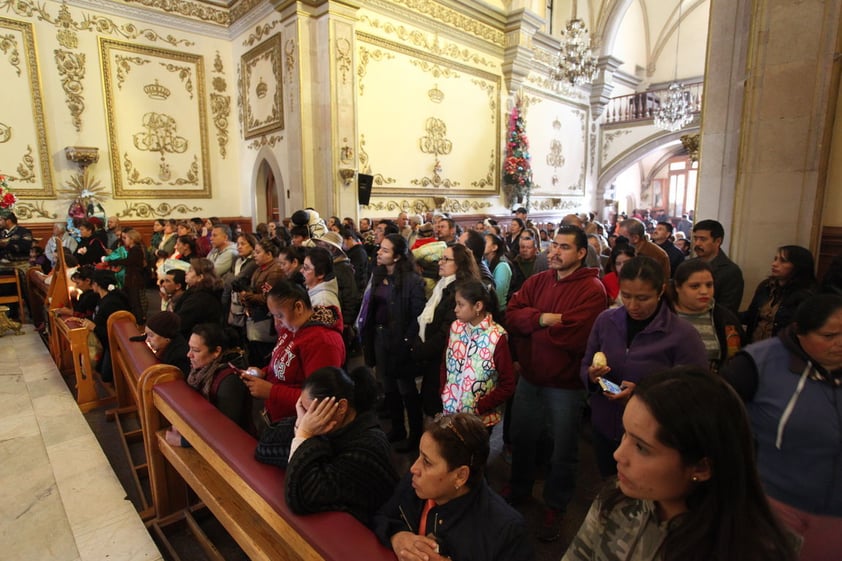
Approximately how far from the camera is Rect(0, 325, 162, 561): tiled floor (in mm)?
2201

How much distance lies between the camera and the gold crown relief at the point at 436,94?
368 inches

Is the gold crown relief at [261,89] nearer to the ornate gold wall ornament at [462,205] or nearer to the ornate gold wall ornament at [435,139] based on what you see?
the ornate gold wall ornament at [435,139]

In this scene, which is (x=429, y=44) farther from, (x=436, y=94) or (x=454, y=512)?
(x=454, y=512)

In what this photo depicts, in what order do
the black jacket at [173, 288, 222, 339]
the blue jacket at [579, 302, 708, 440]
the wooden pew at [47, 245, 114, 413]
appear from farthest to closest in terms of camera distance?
the wooden pew at [47, 245, 114, 413] → the black jacket at [173, 288, 222, 339] → the blue jacket at [579, 302, 708, 440]

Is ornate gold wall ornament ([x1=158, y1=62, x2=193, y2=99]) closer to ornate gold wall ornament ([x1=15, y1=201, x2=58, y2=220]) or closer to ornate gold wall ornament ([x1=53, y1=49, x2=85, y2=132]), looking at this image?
ornate gold wall ornament ([x1=53, y1=49, x2=85, y2=132])

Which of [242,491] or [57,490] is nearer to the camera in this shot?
[242,491]

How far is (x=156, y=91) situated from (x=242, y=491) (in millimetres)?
9774

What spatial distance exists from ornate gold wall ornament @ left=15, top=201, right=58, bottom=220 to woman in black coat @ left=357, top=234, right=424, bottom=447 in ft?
26.0

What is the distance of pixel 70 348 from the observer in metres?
4.04

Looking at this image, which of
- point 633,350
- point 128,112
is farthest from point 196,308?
point 128,112

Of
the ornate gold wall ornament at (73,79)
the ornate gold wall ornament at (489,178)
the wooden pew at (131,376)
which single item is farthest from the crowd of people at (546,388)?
the ornate gold wall ornament at (489,178)

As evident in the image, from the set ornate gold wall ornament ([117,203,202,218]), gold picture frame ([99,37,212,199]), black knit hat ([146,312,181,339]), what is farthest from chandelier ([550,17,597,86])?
black knit hat ([146,312,181,339])

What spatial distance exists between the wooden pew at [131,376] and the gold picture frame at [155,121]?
21.0 feet

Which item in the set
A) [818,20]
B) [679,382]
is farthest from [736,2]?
[679,382]
